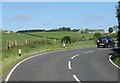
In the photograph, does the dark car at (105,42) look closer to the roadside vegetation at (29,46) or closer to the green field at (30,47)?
the roadside vegetation at (29,46)

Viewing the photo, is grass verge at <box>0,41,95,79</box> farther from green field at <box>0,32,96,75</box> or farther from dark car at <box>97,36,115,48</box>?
dark car at <box>97,36,115,48</box>

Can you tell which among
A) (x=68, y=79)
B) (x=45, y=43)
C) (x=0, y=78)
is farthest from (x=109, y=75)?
(x=45, y=43)

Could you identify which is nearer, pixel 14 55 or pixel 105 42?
pixel 14 55

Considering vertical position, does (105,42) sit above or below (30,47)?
above

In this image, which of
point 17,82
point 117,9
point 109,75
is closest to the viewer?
point 17,82

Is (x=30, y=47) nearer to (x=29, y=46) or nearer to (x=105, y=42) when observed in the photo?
(x=29, y=46)

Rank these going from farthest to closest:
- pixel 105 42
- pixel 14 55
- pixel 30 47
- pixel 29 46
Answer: pixel 105 42
pixel 29 46
pixel 30 47
pixel 14 55

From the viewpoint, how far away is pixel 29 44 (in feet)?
161

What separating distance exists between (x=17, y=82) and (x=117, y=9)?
42.7 ft

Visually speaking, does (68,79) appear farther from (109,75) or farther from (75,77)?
(109,75)

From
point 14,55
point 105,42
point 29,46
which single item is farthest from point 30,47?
point 14,55

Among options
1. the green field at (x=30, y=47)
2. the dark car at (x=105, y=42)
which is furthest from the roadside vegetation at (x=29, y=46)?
the dark car at (x=105, y=42)

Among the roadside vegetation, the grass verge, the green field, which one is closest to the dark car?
the roadside vegetation

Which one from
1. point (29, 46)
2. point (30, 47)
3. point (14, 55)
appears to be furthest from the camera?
point (29, 46)
